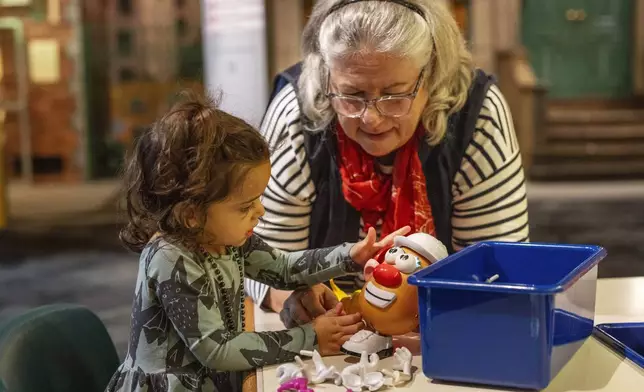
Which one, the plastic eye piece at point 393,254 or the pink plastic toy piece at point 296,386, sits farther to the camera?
the plastic eye piece at point 393,254

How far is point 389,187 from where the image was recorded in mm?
2012

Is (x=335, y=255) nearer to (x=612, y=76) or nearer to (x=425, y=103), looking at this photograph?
(x=425, y=103)

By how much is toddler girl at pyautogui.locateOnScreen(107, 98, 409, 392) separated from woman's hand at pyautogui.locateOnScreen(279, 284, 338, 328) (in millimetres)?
144

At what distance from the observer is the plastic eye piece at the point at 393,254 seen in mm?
1470

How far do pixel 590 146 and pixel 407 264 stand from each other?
28.8ft

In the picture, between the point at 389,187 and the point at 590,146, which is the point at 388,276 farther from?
the point at 590,146

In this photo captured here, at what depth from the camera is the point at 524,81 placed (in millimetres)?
9812

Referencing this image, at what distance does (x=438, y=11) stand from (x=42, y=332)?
3.63ft

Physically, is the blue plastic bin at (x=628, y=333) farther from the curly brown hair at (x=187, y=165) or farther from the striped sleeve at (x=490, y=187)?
the curly brown hair at (x=187, y=165)

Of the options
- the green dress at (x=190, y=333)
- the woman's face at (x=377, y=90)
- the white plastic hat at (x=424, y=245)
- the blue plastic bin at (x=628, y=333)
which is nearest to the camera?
the green dress at (x=190, y=333)

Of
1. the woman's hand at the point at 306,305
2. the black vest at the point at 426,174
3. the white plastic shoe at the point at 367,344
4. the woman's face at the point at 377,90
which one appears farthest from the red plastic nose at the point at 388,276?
the black vest at the point at 426,174

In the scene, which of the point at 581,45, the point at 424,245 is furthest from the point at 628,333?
the point at 581,45

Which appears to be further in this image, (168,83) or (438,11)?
(168,83)

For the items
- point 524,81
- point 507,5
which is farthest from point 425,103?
point 507,5
